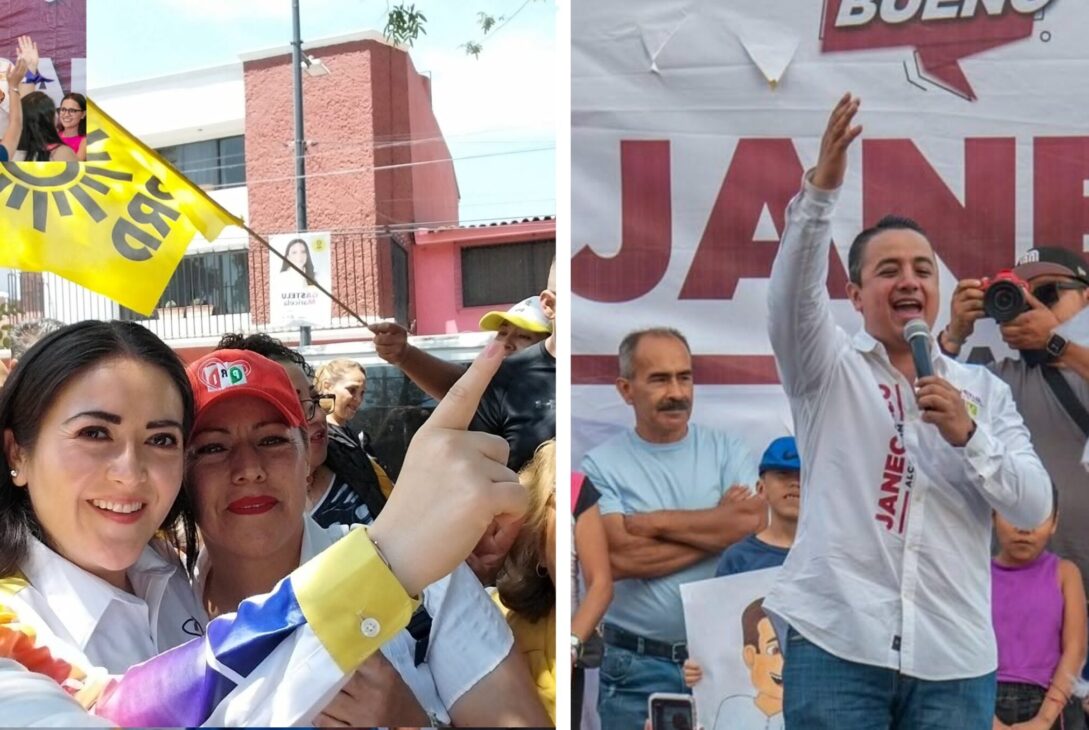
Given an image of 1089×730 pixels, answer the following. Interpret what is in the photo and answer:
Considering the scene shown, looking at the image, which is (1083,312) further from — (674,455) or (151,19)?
(151,19)

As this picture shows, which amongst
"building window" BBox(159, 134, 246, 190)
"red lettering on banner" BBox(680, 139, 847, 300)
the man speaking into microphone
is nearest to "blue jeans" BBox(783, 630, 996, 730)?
the man speaking into microphone

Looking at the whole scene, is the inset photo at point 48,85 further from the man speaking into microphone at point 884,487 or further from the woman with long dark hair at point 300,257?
the man speaking into microphone at point 884,487

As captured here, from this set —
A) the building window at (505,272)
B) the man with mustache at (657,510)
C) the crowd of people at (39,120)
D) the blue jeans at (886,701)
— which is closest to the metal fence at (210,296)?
the building window at (505,272)

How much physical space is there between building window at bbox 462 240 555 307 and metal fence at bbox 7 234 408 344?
133 millimetres

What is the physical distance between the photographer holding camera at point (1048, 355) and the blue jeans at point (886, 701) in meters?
0.29

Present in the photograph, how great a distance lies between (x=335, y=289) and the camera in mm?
1935

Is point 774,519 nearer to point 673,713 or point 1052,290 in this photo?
point 673,713

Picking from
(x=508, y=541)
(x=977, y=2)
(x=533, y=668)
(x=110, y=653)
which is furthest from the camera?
(x=508, y=541)

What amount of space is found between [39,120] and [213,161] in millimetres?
335

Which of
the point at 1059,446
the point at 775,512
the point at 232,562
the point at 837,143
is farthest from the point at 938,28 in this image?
the point at 232,562

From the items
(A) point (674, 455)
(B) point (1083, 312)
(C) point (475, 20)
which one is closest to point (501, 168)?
(C) point (475, 20)

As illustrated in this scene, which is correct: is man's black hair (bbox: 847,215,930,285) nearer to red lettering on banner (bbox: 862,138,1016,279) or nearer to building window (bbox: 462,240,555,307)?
red lettering on banner (bbox: 862,138,1016,279)

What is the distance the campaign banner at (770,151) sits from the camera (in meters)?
1.65

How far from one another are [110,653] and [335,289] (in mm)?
769
